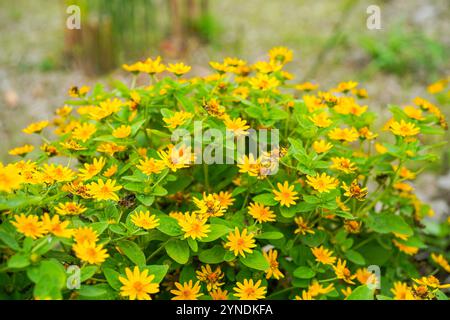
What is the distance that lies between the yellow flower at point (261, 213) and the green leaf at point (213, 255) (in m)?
0.12

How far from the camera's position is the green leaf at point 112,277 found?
1.13m

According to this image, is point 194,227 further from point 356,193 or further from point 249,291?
point 356,193

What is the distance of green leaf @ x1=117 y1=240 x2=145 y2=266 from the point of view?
1.17 meters

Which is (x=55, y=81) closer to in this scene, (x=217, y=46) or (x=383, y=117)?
(x=217, y=46)

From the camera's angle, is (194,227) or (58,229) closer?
(58,229)

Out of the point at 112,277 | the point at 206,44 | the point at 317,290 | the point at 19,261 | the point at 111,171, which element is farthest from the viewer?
the point at 206,44

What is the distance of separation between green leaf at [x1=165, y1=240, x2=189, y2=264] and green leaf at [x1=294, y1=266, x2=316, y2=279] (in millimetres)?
307

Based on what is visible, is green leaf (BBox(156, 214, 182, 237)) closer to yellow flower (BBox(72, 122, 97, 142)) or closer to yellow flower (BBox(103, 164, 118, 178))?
yellow flower (BBox(103, 164, 118, 178))

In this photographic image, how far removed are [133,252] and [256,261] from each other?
0.94 ft

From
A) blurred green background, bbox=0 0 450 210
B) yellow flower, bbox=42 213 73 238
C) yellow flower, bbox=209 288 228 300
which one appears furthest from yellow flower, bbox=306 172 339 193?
blurred green background, bbox=0 0 450 210

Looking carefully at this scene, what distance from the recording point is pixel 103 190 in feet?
3.97

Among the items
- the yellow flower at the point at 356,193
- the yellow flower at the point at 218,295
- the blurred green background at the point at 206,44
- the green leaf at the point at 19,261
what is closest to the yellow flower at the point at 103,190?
the green leaf at the point at 19,261

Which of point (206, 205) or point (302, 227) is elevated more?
point (206, 205)

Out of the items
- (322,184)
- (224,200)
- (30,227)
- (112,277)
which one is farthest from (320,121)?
(30,227)
